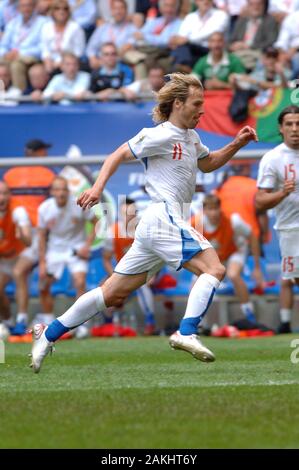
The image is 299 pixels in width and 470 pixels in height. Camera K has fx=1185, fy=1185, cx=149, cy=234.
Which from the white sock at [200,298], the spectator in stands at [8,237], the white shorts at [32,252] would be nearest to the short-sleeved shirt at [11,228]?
the spectator in stands at [8,237]

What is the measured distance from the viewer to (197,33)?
17172 mm

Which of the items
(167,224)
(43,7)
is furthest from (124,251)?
(167,224)

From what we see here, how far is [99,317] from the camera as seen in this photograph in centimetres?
1548

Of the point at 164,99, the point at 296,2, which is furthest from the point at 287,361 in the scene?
the point at 296,2

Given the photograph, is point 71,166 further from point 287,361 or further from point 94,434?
point 94,434

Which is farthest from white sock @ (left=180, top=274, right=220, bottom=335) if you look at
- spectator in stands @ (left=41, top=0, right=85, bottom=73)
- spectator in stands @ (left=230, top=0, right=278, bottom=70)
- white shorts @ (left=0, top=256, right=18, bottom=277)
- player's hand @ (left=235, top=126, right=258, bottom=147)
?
spectator in stands @ (left=41, top=0, right=85, bottom=73)

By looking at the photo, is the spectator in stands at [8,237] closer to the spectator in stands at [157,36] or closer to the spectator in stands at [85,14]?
the spectator in stands at [157,36]

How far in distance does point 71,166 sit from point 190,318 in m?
7.53

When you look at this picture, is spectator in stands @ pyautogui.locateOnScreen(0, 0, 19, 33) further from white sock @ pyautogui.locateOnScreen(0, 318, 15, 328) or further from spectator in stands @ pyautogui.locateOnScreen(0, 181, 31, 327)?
white sock @ pyautogui.locateOnScreen(0, 318, 15, 328)

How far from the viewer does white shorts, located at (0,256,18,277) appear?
15783mm

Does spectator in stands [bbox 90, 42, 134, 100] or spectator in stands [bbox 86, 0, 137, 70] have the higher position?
spectator in stands [bbox 86, 0, 137, 70]

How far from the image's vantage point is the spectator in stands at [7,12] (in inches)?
780

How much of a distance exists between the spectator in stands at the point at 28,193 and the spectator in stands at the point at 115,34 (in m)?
2.48

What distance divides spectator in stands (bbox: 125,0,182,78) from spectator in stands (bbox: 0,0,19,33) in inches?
107
